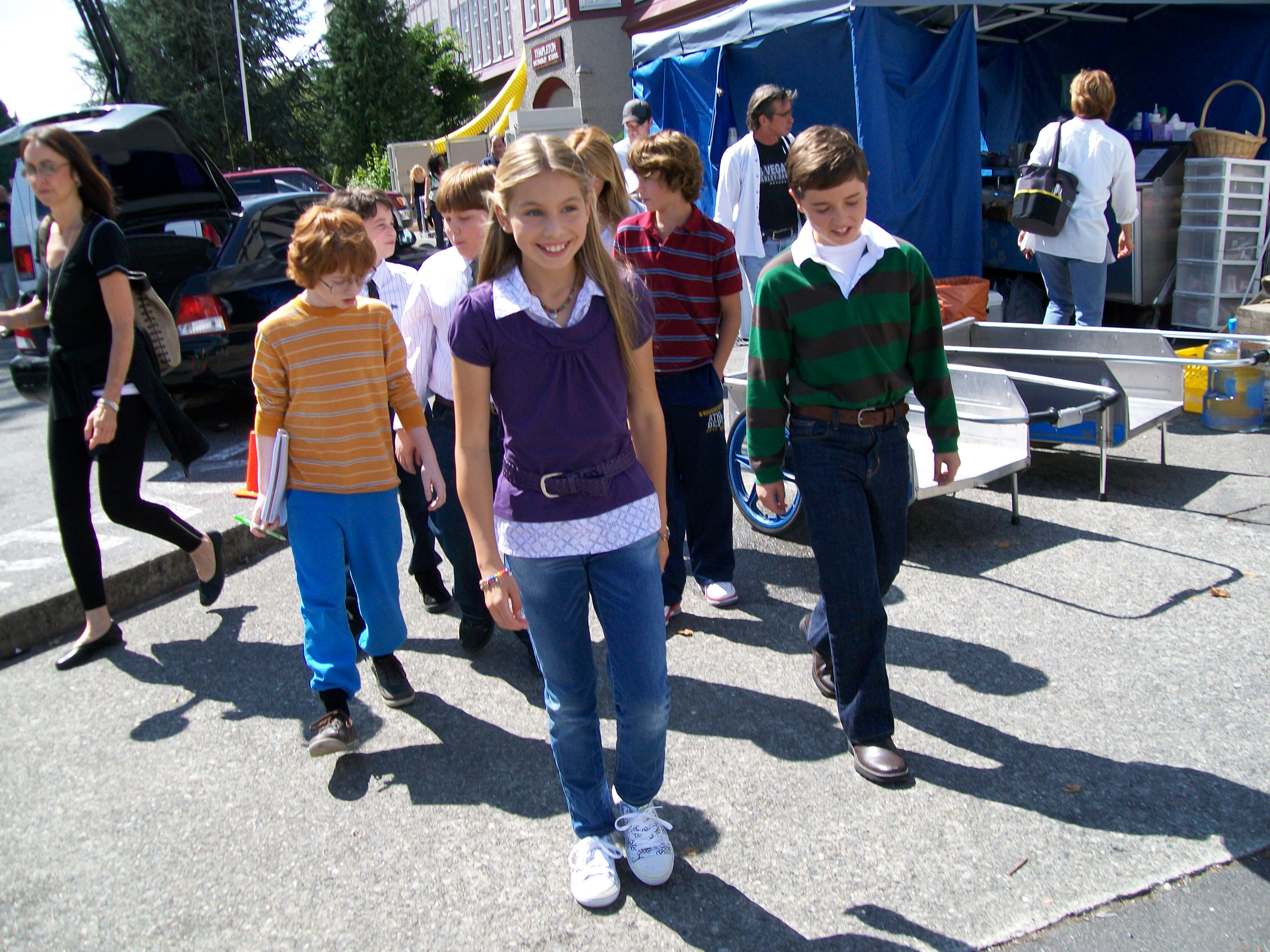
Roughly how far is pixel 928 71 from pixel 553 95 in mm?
27432

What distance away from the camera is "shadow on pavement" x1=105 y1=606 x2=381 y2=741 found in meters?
3.65

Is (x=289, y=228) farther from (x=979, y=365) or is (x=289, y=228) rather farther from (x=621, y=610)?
(x=621, y=610)

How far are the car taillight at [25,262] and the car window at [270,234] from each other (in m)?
1.90

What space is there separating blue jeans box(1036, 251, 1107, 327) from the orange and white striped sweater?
15.8ft

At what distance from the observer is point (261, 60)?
Answer: 34781 mm

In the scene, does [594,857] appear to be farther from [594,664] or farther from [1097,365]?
[1097,365]

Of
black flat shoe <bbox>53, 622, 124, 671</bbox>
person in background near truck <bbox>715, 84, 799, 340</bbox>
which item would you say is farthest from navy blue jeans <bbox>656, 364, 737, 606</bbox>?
person in background near truck <bbox>715, 84, 799, 340</bbox>

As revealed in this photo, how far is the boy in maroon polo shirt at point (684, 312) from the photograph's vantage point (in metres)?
3.79

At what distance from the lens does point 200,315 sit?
712 cm

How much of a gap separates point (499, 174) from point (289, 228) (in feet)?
21.6

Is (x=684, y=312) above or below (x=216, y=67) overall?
below

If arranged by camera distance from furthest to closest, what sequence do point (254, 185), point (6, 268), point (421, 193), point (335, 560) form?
point (421, 193), point (254, 185), point (6, 268), point (335, 560)

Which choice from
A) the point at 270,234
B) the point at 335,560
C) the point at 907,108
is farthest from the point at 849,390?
the point at 907,108

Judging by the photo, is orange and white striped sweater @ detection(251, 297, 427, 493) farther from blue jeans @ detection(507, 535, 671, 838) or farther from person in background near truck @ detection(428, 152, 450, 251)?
person in background near truck @ detection(428, 152, 450, 251)
